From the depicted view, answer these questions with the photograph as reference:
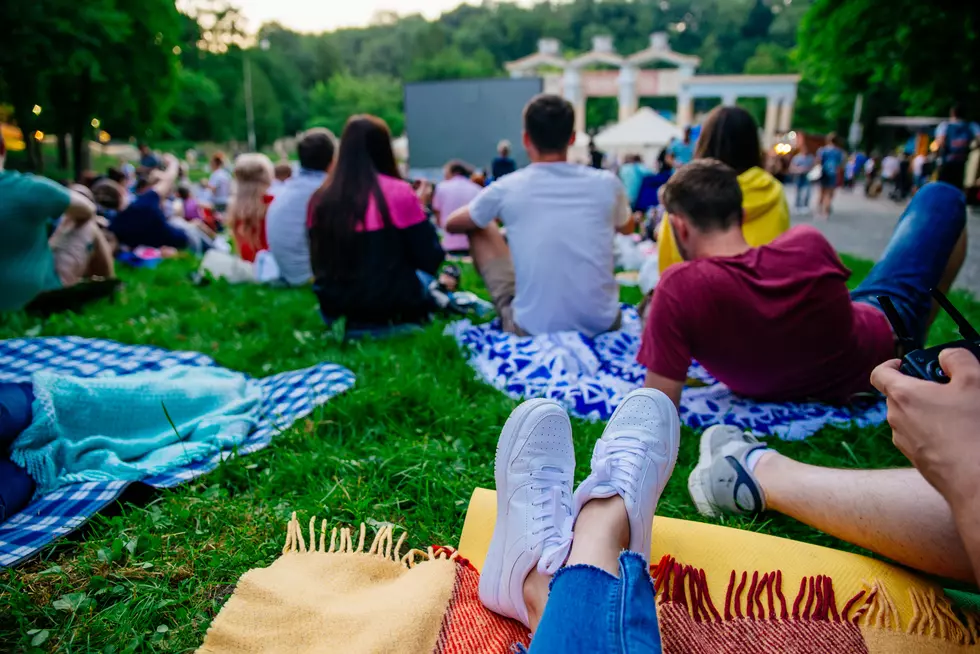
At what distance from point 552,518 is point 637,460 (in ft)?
0.76

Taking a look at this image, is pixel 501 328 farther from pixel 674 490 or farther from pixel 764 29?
pixel 764 29

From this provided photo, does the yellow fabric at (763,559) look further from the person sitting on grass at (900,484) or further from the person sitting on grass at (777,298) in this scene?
the person sitting on grass at (777,298)

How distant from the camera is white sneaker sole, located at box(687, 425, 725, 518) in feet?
6.04

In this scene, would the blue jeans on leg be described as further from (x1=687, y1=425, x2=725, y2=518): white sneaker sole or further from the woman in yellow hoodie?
the woman in yellow hoodie

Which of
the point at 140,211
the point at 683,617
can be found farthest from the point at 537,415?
the point at 140,211

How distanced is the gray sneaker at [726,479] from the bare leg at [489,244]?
72.1 inches

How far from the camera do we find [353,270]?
3.48 m

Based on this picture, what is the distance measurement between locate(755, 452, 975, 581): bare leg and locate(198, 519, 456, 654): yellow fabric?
95 centimetres

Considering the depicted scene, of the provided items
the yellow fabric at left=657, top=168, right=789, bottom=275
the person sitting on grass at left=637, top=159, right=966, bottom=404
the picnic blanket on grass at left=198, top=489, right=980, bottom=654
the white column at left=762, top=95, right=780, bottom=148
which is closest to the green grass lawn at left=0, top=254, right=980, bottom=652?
the picnic blanket on grass at left=198, top=489, right=980, bottom=654

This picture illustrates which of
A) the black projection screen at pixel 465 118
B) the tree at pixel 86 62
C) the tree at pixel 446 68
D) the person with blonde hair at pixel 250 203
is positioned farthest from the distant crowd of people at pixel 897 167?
the tree at pixel 446 68

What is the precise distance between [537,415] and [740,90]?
41.8 m

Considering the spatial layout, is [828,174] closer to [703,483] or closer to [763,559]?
[703,483]

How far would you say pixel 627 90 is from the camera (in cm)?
4622

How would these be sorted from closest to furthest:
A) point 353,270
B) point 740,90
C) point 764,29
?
point 353,270 < point 740,90 < point 764,29
